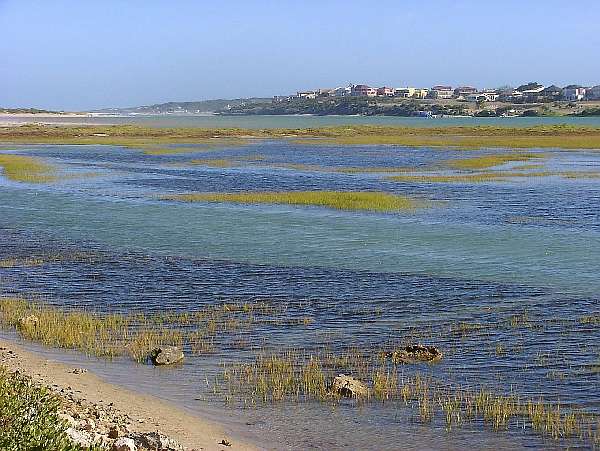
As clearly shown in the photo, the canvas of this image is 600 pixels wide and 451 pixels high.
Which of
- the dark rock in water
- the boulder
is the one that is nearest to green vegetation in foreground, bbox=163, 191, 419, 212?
the dark rock in water

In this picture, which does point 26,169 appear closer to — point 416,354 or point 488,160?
point 488,160

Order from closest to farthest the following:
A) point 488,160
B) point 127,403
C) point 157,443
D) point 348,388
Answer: point 157,443
point 127,403
point 348,388
point 488,160

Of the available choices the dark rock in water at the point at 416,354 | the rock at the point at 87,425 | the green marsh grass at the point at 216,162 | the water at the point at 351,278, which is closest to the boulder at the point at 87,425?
the rock at the point at 87,425

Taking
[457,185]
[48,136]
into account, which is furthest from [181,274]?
[48,136]

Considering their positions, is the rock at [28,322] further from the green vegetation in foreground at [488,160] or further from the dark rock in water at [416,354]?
the green vegetation in foreground at [488,160]

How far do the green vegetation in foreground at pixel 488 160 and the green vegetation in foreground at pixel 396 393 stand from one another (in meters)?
45.0

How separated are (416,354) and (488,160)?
51332 millimetres

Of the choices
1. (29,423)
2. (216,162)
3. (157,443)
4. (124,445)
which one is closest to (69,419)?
(157,443)

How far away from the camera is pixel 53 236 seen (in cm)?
2891

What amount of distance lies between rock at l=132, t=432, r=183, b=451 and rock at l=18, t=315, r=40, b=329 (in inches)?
289

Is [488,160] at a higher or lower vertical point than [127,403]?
lower

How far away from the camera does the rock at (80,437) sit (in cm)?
830

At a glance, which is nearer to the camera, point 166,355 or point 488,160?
point 166,355

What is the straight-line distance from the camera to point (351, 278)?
2159cm
